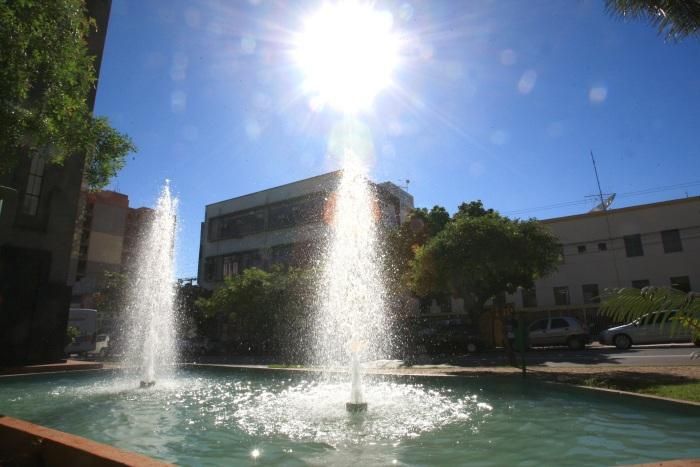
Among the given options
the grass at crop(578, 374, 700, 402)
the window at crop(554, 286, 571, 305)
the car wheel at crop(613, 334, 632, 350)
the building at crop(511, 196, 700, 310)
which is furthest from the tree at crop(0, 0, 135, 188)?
the window at crop(554, 286, 571, 305)

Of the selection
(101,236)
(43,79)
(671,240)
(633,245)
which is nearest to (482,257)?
(633,245)

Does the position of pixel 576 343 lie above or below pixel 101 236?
below

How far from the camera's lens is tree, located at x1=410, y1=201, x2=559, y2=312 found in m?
22.2

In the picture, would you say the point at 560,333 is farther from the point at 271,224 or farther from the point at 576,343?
the point at 271,224

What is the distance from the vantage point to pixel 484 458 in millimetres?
5113

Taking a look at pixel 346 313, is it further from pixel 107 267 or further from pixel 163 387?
pixel 107 267

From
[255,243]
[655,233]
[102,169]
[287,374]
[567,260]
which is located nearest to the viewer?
Result: [102,169]

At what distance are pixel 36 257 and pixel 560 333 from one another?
23.7m

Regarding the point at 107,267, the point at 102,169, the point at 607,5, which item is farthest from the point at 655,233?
the point at 107,267

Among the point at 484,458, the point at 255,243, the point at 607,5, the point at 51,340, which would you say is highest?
the point at 255,243

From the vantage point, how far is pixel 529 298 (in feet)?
113

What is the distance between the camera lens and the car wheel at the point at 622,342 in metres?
20.8

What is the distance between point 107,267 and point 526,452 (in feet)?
246

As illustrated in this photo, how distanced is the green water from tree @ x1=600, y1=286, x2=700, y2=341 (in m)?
1.66
